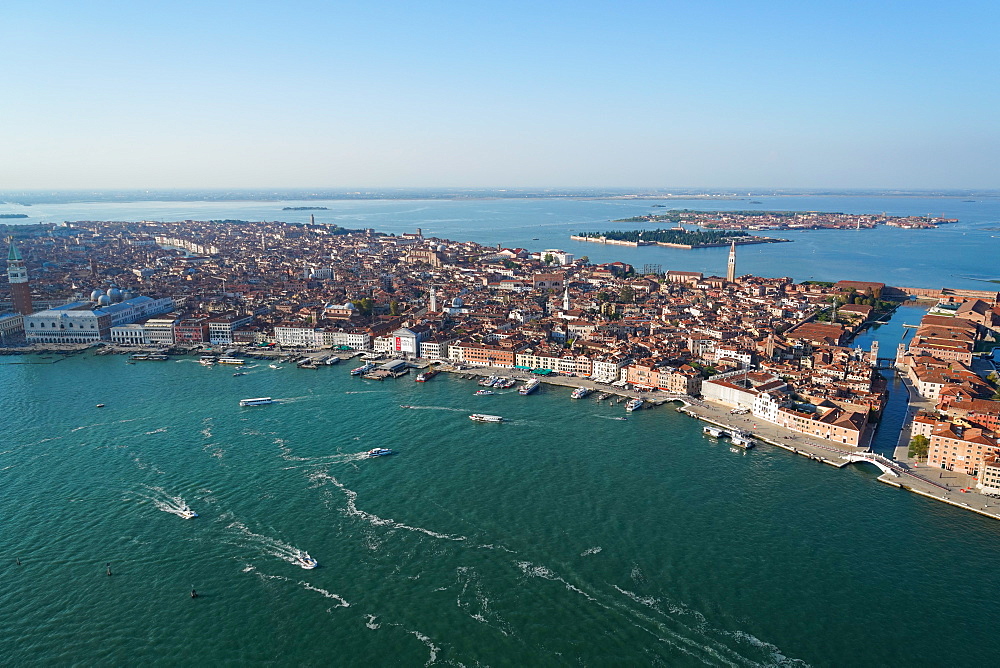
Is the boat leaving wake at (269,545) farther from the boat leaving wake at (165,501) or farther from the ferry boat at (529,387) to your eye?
the ferry boat at (529,387)

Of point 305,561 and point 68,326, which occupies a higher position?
point 68,326

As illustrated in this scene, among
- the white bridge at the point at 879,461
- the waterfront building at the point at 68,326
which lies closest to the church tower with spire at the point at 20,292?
the waterfront building at the point at 68,326

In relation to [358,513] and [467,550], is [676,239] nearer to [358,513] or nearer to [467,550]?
[358,513]

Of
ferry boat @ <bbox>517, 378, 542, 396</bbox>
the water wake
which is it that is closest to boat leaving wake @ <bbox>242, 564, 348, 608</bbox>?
the water wake

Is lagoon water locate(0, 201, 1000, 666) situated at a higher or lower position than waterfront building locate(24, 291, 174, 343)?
lower

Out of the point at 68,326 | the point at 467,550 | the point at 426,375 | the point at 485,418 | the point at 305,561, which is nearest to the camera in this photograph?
the point at 305,561

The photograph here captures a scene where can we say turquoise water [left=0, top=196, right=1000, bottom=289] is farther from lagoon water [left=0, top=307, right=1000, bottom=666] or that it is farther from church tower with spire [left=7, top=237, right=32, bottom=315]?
church tower with spire [left=7, top=237, right=32, bottom=315]

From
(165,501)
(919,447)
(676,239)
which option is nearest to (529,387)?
(919,447)
